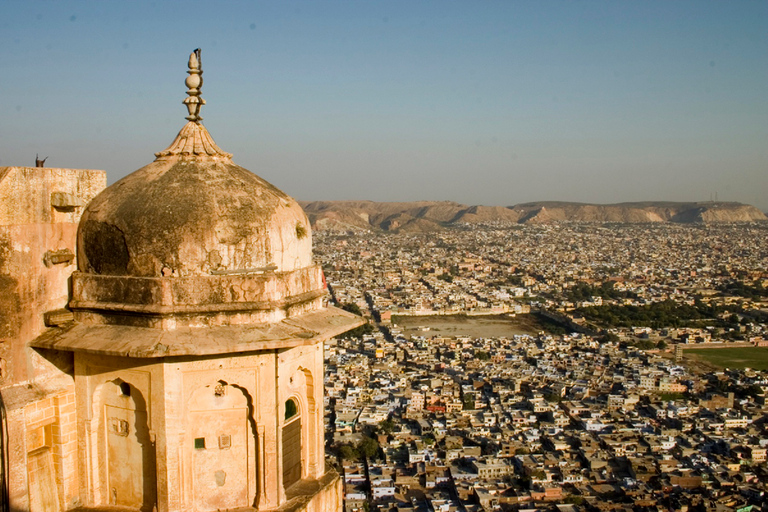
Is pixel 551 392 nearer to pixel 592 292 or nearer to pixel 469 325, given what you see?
pixel 469 325

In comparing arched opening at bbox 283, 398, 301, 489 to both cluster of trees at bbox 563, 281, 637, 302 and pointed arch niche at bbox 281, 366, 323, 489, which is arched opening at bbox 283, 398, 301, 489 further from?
cluster of trees at bbox 563, 281, 637, 302

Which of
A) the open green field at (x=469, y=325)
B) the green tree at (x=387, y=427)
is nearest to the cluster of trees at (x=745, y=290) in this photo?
the open green field at (x=469, y=325)

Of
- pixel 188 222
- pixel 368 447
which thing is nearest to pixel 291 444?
pixel 188 222

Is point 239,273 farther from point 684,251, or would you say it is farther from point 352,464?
point 684,251

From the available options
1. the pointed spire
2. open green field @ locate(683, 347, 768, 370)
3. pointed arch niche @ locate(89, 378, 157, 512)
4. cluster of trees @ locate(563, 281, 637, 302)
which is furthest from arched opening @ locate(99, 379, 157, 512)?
cluster of trees @ locate(563, 281, 637, 302)

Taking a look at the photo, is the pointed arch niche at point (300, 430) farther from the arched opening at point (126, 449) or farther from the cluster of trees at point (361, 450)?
the cluster of trees at point (361, 450)
